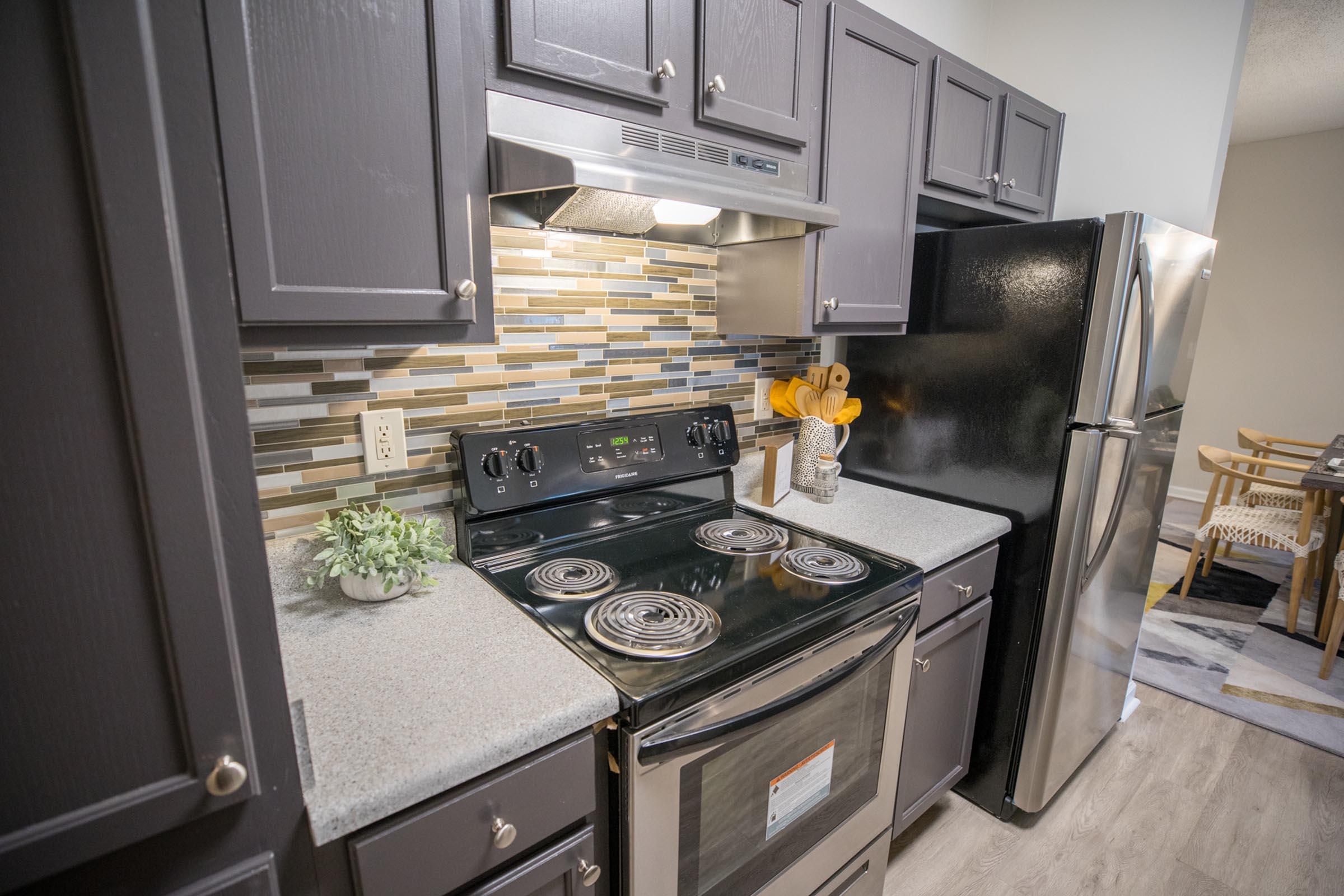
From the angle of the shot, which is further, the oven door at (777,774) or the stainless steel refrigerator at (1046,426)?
the stainless steel refrigerator at (1046,426)

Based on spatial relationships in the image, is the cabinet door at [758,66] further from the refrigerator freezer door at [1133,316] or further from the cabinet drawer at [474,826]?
the cabinet drawer at [474,826]

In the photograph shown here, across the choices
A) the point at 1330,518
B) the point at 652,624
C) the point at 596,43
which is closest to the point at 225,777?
the point at 652,624

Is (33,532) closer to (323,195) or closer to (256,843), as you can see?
(256,843)

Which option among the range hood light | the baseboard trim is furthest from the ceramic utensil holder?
the baseboard trim

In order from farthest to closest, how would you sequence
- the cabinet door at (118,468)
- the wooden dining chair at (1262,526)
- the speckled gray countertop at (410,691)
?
the wooden dining chair at (1262,526)
the speckled gray countertop at (410,691)
the cabinet door at (118,468)

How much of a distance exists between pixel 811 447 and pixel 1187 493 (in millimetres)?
4791

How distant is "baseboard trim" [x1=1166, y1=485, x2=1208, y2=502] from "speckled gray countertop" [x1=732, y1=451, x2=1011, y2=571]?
14.2 feet

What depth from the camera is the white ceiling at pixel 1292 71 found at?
2.71m

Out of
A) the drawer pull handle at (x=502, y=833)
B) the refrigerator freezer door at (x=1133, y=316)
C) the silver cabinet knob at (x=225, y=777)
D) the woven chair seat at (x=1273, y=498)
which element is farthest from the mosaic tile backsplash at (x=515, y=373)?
the woven chair seat at (x=1273, y=498)

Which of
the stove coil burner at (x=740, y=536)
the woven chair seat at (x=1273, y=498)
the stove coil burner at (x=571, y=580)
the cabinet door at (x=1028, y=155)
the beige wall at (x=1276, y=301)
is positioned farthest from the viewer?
the beige wall at (x=1276, y=301)

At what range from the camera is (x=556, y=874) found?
0.91 meters

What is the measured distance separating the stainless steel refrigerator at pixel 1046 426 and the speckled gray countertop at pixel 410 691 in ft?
4.33

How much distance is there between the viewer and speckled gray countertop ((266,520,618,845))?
74cm

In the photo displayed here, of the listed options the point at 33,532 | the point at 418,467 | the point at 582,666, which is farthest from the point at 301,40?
the point at 582,666
